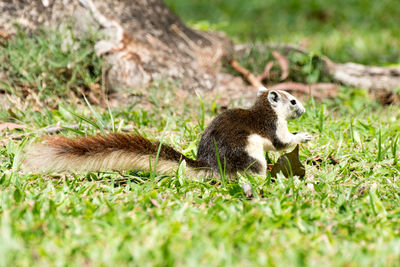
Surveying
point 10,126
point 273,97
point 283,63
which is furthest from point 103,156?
point 283,63

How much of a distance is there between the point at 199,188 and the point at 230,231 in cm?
83

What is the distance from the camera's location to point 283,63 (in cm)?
565

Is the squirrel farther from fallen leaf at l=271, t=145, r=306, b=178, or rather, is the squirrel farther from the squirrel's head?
fallen leaf at l=271, t=145, r=306, b=178

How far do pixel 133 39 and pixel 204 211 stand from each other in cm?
299

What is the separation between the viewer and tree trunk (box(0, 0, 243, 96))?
4.91 metres

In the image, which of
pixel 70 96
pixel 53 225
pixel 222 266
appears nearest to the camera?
pixel 222 266

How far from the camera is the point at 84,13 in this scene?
5.01 meters

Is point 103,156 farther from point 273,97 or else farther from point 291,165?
point 273,97

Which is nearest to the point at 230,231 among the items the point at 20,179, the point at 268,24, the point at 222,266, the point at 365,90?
the point at 222,266

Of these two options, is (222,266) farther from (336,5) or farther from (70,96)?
(336,5)

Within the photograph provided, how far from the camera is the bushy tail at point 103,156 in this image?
2.85 m

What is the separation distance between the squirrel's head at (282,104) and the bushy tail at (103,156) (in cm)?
80

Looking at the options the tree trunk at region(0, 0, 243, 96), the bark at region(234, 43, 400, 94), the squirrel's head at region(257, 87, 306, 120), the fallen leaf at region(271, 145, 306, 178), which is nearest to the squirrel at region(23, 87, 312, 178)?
the squirrel's head at region(257, 87, 306, 120)

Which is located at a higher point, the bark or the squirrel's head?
the squirrel's head
